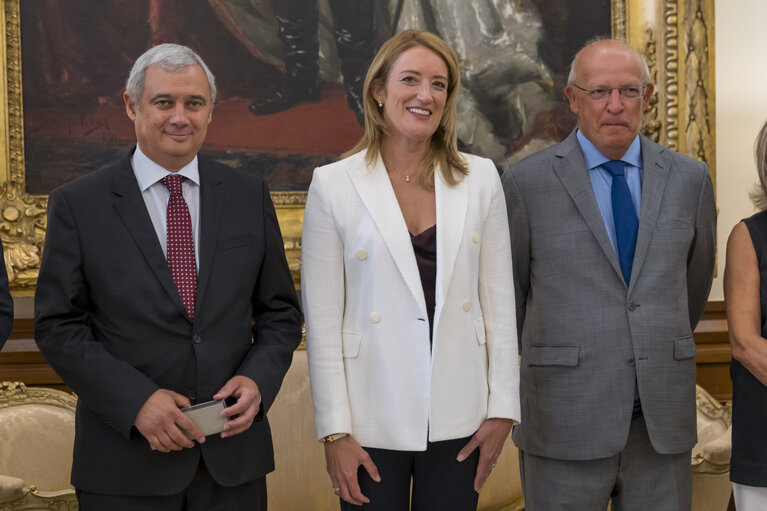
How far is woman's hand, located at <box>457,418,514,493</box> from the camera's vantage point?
2.26 m

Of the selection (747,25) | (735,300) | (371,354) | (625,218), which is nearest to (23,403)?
(371,354)

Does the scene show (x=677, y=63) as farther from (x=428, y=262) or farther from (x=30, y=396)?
(x=30, y=396)

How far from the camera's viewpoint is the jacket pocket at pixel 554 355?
8.18ft

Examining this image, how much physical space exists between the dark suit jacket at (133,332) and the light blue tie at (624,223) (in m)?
Result: 1.03

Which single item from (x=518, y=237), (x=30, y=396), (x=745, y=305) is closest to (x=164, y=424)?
(x=518, y=237)

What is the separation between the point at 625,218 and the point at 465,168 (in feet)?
1.69

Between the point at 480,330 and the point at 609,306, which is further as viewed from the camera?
the point at 609,306

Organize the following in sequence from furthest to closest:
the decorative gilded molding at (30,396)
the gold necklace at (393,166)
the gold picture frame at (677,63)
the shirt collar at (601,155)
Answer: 1. the gold picture frame at (677,63)
2. the decorative gilded molding at (30,396)
3. the shirt collar at (601,155)
4. the gold necklace at (393,166)

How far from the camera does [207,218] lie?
2.26 metres

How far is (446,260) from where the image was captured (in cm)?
225

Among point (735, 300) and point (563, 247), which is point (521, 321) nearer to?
point (563, 247)

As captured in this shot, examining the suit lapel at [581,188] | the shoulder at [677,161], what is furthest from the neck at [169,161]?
the shoulder at [677,161]

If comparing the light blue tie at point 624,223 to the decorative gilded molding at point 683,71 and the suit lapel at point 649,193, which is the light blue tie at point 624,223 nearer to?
the suit lapel at point 649,193

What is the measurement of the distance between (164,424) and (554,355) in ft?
3.72
